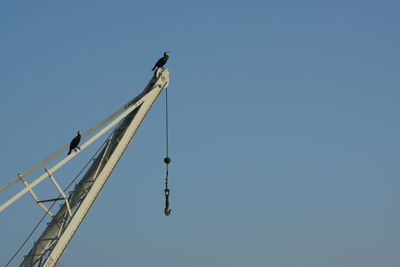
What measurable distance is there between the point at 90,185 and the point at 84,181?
61 cm

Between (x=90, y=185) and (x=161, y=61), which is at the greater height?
(x=161, y=61)

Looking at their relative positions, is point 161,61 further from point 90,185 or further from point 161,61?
point 90,185

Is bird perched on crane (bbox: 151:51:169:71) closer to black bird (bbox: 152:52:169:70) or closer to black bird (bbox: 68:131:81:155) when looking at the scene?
black bird (bbox: 152:52:169:70)

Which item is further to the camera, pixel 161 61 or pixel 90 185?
pixel 161 61

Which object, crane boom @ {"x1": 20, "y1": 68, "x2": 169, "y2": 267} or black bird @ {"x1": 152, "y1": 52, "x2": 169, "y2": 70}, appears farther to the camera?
black bird @ {"x1": 152, "y1": 52, "x2": 169, "y2": 70}

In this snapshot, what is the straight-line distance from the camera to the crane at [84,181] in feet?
179

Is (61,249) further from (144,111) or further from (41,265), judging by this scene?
(144,111)

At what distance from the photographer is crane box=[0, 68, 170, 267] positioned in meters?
54.5

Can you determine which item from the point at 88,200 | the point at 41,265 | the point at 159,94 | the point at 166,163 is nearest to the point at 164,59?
the point at 159,94

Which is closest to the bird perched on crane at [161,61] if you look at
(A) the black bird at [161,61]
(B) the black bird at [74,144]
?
(A) the black bird at [161,61]

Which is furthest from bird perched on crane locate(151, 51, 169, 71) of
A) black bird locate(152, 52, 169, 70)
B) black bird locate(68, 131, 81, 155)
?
black bird locate(68, 131, 81, 155)

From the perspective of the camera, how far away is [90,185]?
185ft

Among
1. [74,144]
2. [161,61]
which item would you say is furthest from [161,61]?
[74,144]

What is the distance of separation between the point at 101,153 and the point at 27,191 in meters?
5.65
